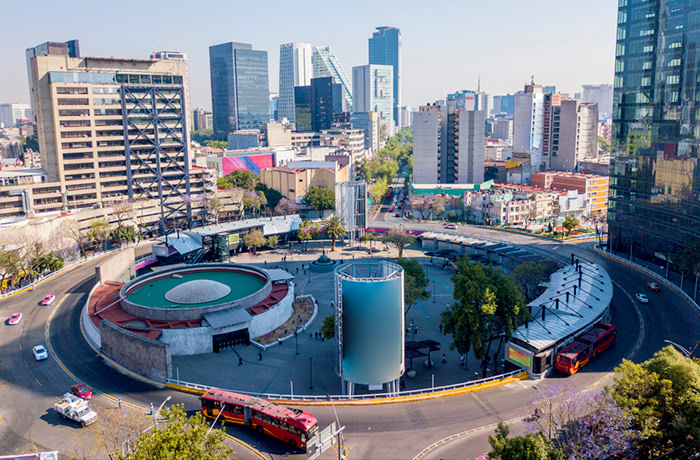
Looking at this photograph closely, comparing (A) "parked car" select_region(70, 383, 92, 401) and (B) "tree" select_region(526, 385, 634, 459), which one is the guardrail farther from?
(B) "tree" select_region(526, 385, 634, 459)

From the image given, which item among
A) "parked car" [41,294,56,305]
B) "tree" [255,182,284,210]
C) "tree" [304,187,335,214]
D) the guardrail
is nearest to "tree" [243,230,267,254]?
"tree" [304,187,335,214]

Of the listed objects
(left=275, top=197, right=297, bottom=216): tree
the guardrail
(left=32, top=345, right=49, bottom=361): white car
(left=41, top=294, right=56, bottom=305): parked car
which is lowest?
the guardrail

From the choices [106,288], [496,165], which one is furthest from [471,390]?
[496,165]

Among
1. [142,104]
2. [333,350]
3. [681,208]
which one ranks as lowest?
[333,350]

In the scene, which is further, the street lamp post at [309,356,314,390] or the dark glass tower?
the dark glass tower

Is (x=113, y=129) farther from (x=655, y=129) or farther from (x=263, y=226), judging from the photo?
(x=655, y=129)

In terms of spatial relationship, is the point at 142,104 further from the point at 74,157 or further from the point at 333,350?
the point at 333,350

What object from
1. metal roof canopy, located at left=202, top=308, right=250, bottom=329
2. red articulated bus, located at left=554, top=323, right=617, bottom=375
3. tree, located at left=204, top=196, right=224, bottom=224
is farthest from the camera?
tree, located at left=204, top=196, right=224, bottom=224
